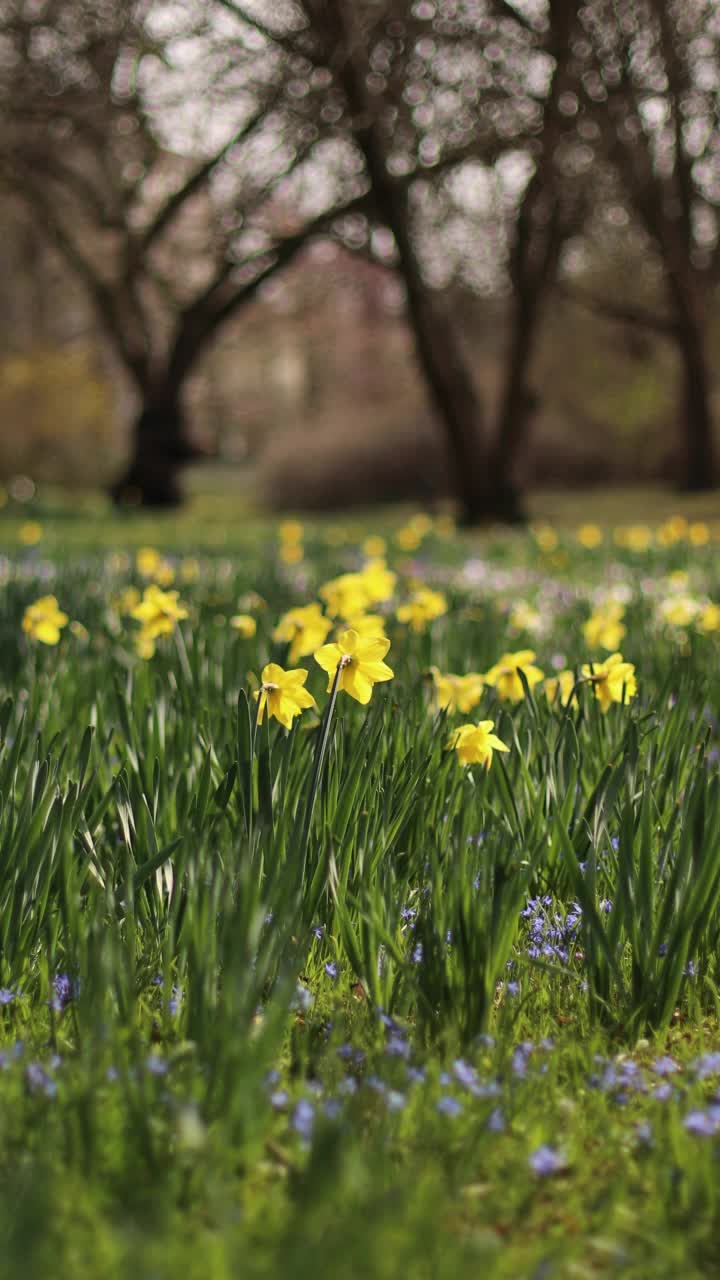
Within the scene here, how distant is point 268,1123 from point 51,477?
2238cm

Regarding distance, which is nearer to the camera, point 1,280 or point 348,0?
point 348,0

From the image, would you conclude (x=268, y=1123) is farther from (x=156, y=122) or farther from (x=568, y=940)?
(x=156, y=122)

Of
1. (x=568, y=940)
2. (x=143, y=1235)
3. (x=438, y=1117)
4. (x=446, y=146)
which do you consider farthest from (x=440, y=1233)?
(x=446, y=146)

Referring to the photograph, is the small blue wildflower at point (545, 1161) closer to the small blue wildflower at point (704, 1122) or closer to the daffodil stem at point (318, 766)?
the small blue wildflower at point (704, 1122)

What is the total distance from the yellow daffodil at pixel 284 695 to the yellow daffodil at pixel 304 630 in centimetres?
51

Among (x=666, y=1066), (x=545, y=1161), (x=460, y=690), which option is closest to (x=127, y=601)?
(x=460, y=690)

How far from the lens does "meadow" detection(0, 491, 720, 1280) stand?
46.8 inches

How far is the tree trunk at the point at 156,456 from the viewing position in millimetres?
17984

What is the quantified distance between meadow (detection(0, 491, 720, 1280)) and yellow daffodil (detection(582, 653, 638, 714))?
0.01 meters

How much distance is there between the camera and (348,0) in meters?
10.3

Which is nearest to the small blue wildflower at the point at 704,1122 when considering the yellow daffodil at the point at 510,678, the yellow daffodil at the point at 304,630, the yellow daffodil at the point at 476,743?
the yellow daffodil at the point at 476,743

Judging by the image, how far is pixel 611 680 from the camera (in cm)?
241

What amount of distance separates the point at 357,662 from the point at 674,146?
13929mm

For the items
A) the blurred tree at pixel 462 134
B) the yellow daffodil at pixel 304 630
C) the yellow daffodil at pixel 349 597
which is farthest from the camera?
the blurred tree at pixel 462 134
